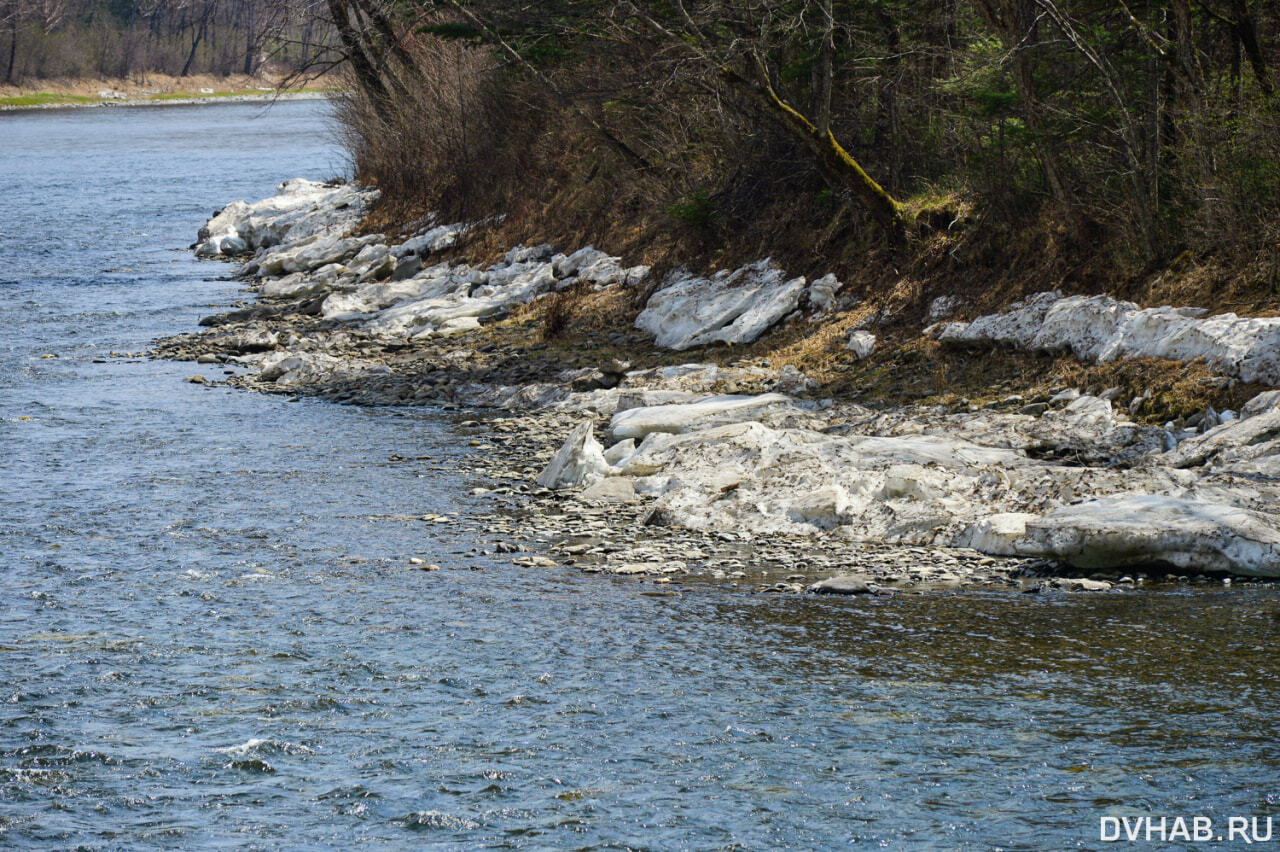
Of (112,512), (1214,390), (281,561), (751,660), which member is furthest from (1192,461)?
(112,512)

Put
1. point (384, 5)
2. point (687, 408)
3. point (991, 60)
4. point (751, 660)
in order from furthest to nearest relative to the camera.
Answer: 1. point (384, 5)
2. point (991, 60)
3. point (687, 408)
4. point (751, 660)

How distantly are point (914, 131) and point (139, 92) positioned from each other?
8180 cm

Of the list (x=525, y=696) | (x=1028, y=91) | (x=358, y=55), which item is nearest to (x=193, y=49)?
(x=358, y=55)

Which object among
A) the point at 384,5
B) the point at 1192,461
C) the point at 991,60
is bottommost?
the point at 1192,461

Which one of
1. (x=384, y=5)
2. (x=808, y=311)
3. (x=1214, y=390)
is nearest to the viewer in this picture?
(x=1214, y=390)

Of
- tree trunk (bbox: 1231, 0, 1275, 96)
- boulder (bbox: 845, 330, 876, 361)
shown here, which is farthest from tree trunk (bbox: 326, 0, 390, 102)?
tree trunk (bbox: 1231, 0, 1275, 96)

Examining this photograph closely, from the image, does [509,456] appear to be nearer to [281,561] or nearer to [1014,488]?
[281,561]

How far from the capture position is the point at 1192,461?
8.69 metres

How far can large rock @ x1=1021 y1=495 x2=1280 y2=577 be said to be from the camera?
7484 mm

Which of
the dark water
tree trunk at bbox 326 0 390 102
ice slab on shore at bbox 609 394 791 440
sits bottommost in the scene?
the dark water

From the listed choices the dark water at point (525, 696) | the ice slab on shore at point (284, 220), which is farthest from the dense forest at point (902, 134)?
the ice slab on shore at point (284, 220)

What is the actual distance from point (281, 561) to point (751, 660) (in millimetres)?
3359

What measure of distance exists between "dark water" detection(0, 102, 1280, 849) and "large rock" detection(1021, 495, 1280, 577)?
0.28m

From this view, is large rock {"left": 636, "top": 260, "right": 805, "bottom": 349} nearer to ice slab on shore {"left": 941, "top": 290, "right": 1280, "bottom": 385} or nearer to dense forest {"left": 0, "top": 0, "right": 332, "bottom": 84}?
ice slab on shore {"left": 941, "top": 290, "right": 1280, "bottom": 385}
